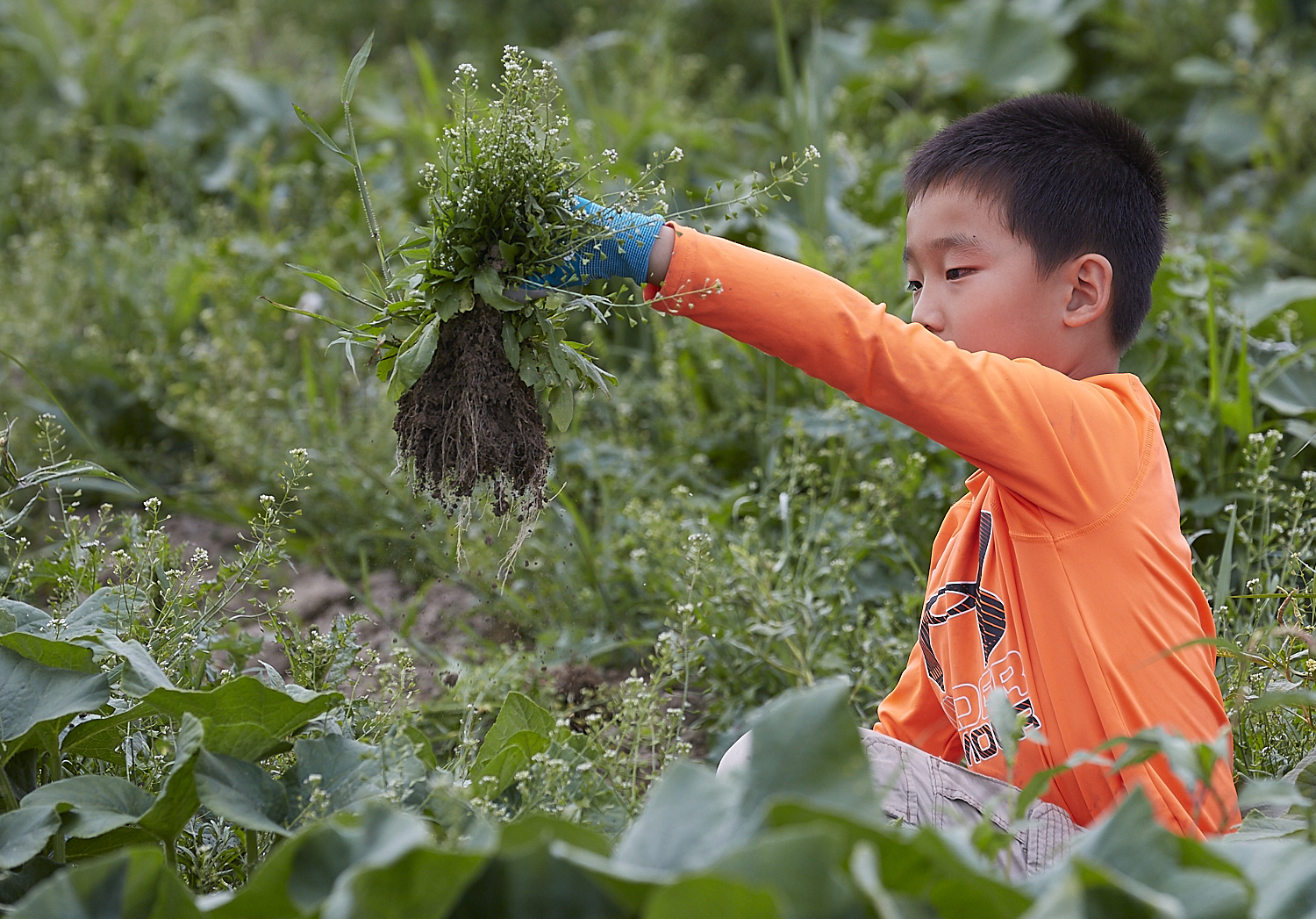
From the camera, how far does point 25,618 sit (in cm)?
177

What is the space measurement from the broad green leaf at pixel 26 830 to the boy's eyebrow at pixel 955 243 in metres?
1.46

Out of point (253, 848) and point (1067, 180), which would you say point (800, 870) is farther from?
point (1067, 180)

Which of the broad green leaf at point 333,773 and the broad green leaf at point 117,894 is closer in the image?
the broad green leaf at point 117,894

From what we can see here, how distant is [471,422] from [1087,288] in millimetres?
971

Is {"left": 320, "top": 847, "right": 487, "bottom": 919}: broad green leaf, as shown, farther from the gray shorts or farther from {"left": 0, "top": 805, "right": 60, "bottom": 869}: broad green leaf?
the gray shorts

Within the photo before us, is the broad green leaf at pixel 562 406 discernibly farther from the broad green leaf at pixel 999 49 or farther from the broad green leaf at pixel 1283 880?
the broad green leaf at pixel 999 49

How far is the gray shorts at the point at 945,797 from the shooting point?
1.68m

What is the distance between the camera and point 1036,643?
1.69 metres

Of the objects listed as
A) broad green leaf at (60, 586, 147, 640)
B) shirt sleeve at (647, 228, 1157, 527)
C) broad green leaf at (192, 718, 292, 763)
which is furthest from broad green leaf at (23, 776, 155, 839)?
shirt sleeve at (647, 228, 1157, 527)

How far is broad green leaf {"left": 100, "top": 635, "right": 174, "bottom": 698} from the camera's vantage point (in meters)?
1.55

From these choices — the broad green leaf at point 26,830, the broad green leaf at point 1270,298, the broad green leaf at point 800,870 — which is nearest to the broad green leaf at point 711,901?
the broad green leaf at point 800,870

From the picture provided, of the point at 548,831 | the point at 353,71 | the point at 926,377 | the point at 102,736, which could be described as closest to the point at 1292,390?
the point at 926,377

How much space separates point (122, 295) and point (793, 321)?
9.32 feet

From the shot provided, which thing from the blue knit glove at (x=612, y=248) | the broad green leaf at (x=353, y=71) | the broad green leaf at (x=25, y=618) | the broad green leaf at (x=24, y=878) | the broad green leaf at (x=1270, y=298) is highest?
the broad green leaf at (x=1270, y=298)
